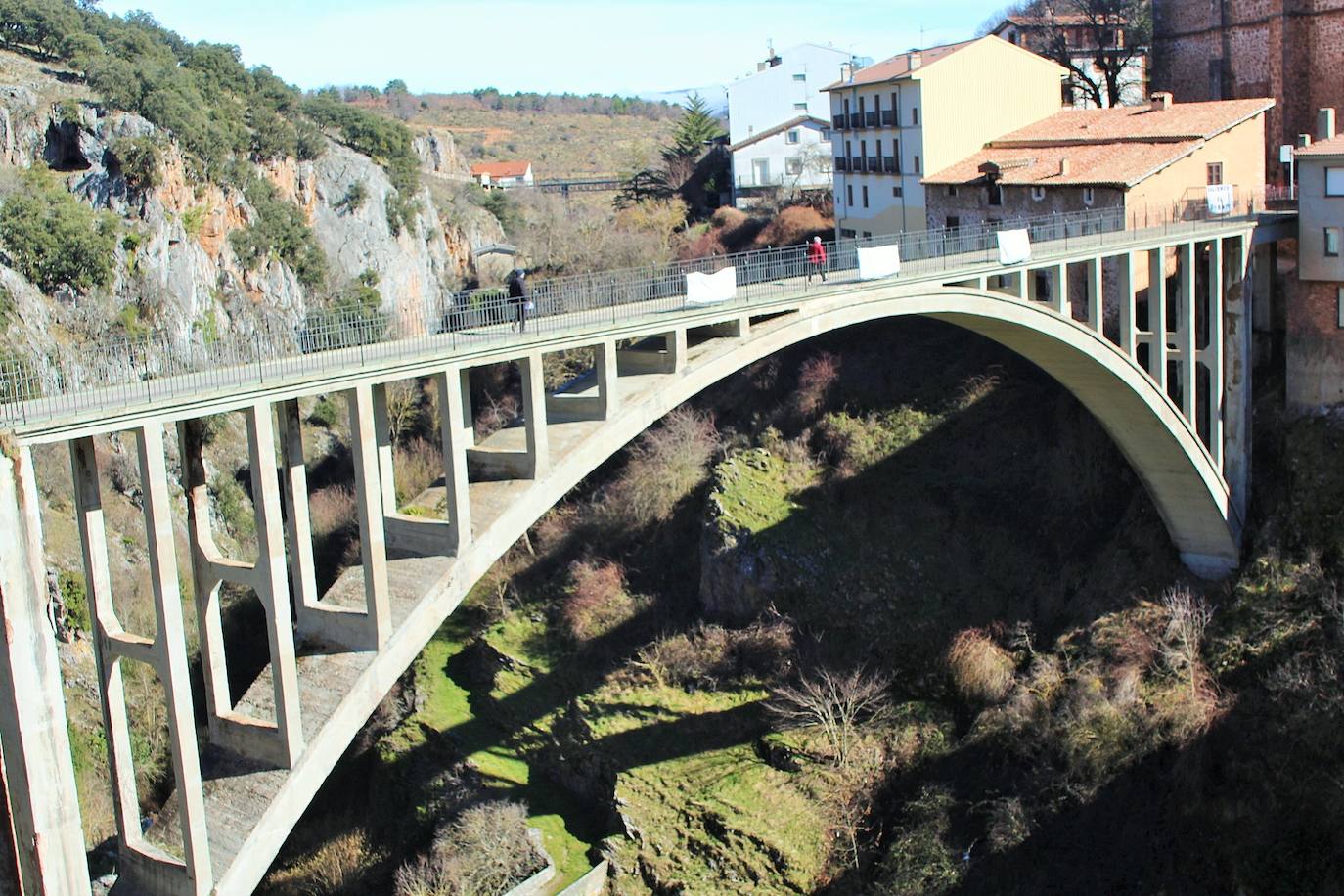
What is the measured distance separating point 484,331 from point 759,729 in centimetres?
1478

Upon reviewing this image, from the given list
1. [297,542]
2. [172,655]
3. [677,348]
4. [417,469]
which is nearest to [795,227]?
[417,469]

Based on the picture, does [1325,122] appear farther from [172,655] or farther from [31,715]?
[31,715]

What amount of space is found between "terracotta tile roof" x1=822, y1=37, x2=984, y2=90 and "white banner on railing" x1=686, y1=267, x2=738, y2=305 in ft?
67.7

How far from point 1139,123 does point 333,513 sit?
23.3 meters

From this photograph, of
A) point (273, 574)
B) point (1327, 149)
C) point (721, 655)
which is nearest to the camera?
point (273, 574)

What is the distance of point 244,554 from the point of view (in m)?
40.3

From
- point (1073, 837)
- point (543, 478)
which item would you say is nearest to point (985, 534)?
point (1073, 837)

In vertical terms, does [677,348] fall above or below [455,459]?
above

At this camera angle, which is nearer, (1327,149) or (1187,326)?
(1187,326)

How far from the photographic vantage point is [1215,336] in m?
27.5

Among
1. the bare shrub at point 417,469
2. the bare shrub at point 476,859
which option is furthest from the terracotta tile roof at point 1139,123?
the bare shrub at point 476,859

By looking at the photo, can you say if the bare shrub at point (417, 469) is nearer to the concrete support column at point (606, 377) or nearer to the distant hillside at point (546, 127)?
the concrete support column at point (606, 377)

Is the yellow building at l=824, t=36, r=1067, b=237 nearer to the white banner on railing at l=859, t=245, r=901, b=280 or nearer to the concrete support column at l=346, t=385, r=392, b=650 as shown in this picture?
the white banner on railing at l=859, t=245, r=901, b=280

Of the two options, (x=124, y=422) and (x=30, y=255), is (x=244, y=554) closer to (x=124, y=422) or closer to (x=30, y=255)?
(x=30, y=255)
